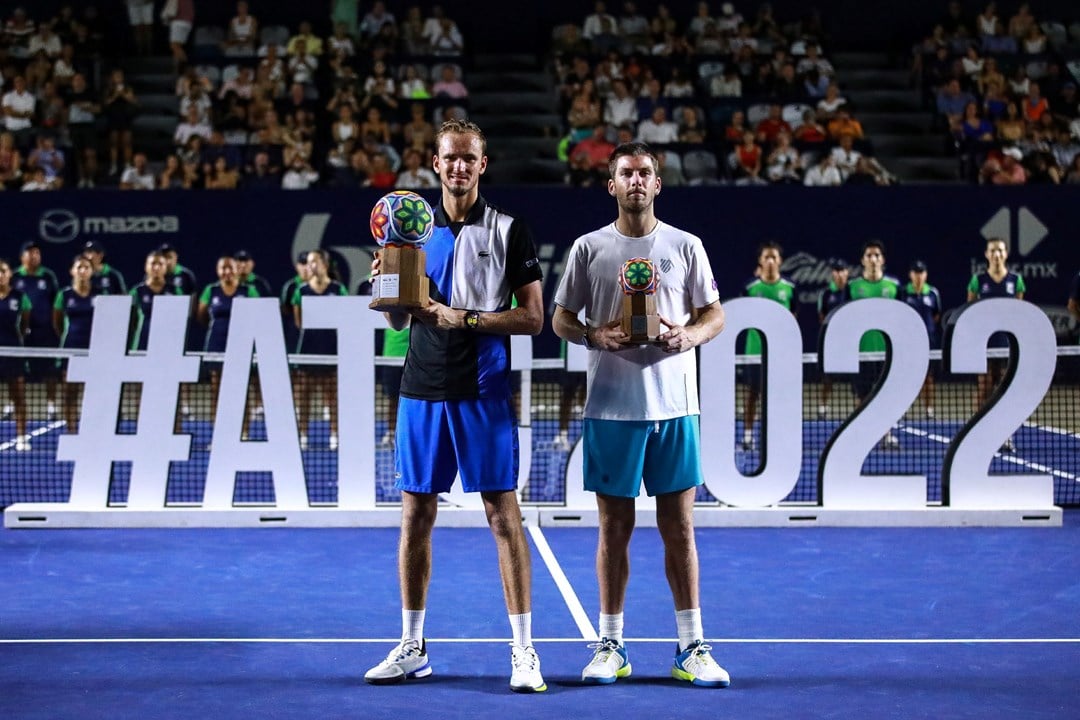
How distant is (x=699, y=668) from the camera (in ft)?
17.1

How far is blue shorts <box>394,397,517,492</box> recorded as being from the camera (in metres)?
5.20

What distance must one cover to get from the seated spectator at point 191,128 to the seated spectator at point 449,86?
3.39 meters

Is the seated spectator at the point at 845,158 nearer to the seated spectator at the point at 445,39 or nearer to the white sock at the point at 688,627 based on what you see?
the seated spectator at the point at 445,39

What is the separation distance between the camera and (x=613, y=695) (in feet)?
16.8

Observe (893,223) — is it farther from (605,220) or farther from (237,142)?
(237,142)

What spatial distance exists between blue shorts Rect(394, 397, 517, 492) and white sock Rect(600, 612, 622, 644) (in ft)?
2.25

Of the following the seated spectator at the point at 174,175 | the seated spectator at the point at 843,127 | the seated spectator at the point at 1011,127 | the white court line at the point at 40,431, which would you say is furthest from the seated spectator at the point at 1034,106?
the white court line at the point at 40,431

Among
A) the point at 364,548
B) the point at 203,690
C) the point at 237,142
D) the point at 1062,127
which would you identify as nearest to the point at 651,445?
the point at 203,690

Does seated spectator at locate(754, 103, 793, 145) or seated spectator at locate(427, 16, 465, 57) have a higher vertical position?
seated spectator at locate(427, 16, 465, 57)

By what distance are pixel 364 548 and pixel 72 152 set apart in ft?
40.5

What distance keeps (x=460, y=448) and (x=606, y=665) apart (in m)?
1.01

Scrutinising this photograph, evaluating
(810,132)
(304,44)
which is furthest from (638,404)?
(304,44)

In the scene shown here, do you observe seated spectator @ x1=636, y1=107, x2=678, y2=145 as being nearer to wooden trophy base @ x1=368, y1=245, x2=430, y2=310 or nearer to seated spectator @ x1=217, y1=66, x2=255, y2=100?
seated spectator @ x1=217, y1=66, x2=255, y2=100

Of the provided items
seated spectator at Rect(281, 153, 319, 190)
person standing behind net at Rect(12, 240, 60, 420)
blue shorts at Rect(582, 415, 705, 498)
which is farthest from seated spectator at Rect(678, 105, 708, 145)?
blue shorts at Rect(582, 415, 705, 498)
